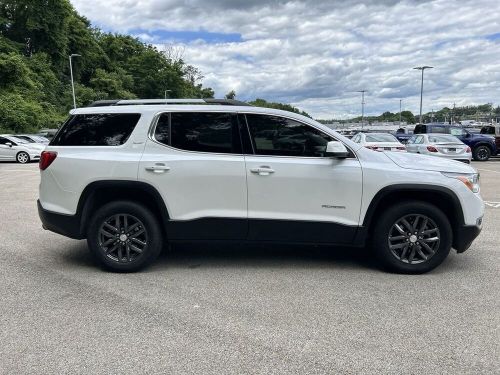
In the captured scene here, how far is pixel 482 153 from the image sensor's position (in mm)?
23578

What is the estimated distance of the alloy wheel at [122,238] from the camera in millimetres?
5262

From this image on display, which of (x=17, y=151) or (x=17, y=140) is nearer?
(x=17, y=151)

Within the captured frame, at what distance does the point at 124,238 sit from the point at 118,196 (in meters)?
0.47

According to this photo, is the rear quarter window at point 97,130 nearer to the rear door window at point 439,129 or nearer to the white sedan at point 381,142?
the white sedan at point 381,142

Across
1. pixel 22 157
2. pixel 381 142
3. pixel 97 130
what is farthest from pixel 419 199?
pixel 22 157

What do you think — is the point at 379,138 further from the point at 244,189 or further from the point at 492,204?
the point at 244,189

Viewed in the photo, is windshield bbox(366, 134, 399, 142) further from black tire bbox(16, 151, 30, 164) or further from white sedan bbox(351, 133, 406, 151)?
black tire bbox(16, 151, 30, 164)

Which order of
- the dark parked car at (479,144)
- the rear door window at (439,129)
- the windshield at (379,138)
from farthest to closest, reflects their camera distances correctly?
the rear door window at (439,129)
the dark parked car at (479,144)
the windshield at (379,138)

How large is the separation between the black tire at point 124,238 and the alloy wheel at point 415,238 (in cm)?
253

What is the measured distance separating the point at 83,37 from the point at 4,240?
214 feet

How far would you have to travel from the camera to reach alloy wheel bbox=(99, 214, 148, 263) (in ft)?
17.3

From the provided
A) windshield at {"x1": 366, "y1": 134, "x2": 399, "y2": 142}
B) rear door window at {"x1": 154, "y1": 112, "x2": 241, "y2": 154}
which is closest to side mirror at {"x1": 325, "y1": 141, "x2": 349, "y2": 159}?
rear door window at {"x1": 154, "y1": 112, "x2": 241, "y2": 154}

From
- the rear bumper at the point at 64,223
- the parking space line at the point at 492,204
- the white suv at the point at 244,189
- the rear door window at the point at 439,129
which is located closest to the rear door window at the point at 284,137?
the white suv at the point at 244,189

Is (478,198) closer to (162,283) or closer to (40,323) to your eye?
(162,283)
